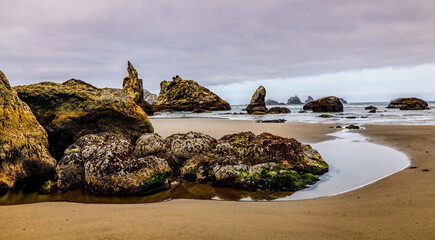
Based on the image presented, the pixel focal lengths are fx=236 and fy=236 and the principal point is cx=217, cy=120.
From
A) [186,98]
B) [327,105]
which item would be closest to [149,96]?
[186,98]

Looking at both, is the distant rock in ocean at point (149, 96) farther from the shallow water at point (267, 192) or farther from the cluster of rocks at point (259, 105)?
the shallow water at point (267, 192)

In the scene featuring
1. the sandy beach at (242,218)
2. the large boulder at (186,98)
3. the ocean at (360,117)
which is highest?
the large boulder at (186,98)

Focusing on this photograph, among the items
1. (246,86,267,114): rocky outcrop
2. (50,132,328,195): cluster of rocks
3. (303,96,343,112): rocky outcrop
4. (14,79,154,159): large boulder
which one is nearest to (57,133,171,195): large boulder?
(50,132,328,195): cluster of rocks

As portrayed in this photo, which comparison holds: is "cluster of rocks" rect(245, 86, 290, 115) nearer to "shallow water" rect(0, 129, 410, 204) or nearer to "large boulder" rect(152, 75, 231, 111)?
"large boulder" rect(152, 75, 231, 111)

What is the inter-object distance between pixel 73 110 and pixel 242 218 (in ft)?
18.4

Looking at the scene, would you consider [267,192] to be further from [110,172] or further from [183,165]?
[110,172]

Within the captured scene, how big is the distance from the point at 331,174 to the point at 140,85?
39.9m

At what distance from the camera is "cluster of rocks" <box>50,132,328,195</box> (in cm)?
390

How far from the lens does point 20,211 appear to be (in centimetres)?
300

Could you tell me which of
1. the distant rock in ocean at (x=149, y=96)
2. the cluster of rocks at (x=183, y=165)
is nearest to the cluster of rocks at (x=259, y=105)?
the cluster of rocks at (x=183, y=165)

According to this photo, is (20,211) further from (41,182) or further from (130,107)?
(130,107)

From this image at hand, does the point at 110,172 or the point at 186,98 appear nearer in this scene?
the point at 110,172

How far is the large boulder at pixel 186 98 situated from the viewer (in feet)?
174

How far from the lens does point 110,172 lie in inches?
152
